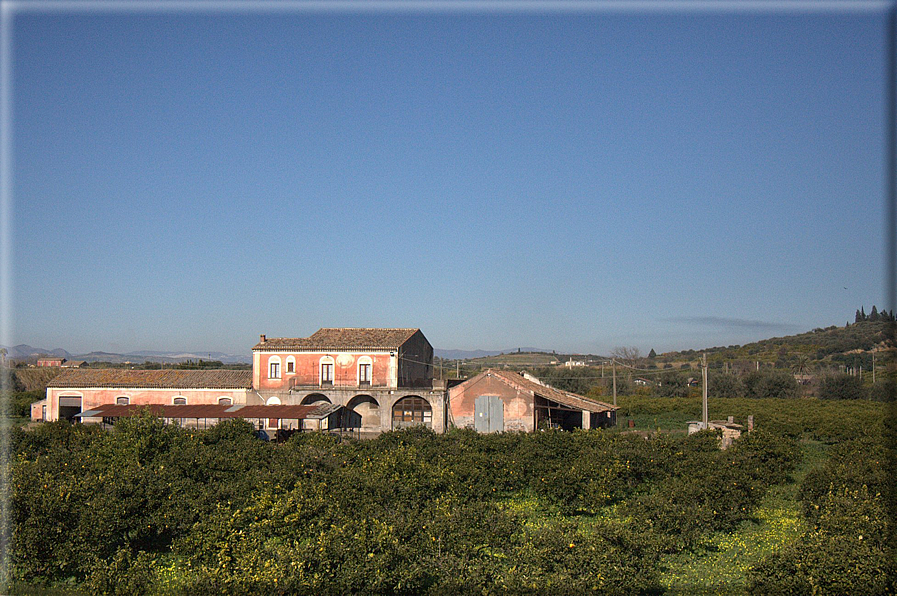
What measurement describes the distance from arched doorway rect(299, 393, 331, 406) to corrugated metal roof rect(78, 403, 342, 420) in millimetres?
1868

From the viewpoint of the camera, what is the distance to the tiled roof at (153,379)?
133 ft

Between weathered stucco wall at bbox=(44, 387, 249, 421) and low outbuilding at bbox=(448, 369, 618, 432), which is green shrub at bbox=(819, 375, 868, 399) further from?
weathered stucco wall at bbox=(44, 387, 249, 421)

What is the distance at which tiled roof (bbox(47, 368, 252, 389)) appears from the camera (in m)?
40.5

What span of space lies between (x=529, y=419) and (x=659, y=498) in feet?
62.2

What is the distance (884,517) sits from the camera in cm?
1330

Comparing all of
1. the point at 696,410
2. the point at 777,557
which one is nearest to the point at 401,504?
the point at 777,557

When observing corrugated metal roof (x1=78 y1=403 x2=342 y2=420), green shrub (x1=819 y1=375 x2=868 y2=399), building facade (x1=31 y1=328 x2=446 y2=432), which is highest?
building facade (x1=31 y1=328 x2=446 y2=432)

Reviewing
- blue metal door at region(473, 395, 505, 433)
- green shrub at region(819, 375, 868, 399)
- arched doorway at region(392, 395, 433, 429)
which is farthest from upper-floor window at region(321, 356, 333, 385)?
green shrub at region(819, 375, 868, 399)

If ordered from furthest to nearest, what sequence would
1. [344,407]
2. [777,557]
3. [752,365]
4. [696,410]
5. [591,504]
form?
[752,365], [696,410], [344,407], [591,504], [777,557]

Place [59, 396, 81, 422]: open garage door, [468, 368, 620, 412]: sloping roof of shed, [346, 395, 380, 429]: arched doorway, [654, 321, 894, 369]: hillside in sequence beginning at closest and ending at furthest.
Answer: [468, 368, 620, 412]: sloping roof of shed < [346, 395, 380, 429]: arched doorway < [59, 396, 81, 422]: open garage door < [654, 321, 894, 369]: hillside

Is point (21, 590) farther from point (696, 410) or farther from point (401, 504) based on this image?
point (696, 410)

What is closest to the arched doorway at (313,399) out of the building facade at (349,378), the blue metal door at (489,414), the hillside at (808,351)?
the building facade at (349,378)

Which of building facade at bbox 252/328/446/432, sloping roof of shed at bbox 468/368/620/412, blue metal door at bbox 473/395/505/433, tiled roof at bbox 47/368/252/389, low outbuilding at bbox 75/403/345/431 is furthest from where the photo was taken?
tiled roof at bbox 47/368/252/389

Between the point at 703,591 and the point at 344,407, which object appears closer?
the point at 703,591
